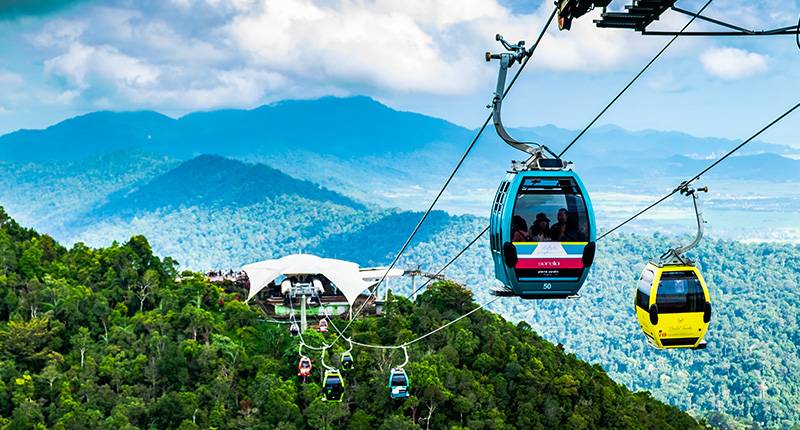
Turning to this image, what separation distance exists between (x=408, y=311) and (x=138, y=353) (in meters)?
13.1

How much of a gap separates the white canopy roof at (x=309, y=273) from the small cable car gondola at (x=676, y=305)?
2855cm

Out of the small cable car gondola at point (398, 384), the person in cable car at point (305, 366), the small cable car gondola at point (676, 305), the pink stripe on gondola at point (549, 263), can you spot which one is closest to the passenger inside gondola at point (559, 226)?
the pink stripe on gondola at point (549, 263)

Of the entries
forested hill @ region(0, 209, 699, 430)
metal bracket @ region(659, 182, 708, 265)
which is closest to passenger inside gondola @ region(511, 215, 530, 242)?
metal bracket @ region(659, 182, 708, 265)

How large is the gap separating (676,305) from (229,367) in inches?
1053

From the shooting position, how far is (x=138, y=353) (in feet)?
136

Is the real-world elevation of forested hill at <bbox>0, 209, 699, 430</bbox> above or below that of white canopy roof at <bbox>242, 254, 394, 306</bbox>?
below

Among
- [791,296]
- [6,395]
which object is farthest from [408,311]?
[791,296]

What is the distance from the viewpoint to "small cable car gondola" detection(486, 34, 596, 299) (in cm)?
1434

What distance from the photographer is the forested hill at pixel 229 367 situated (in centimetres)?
3806

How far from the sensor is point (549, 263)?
569 inches

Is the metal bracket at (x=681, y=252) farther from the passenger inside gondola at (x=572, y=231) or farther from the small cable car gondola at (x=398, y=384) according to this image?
the small cable car gondola at (x=398, y=384)

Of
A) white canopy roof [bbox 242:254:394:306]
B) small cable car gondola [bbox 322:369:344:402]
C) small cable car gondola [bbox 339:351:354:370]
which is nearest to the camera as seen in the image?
small cable car gondola [bbox 322:369:344:402]

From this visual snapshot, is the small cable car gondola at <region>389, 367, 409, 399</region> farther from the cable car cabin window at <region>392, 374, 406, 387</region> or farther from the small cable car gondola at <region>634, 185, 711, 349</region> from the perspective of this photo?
the small cable car gondola at <region>634, 185, 711, 349</region>

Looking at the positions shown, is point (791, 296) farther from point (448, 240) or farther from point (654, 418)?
point (654, 418)
